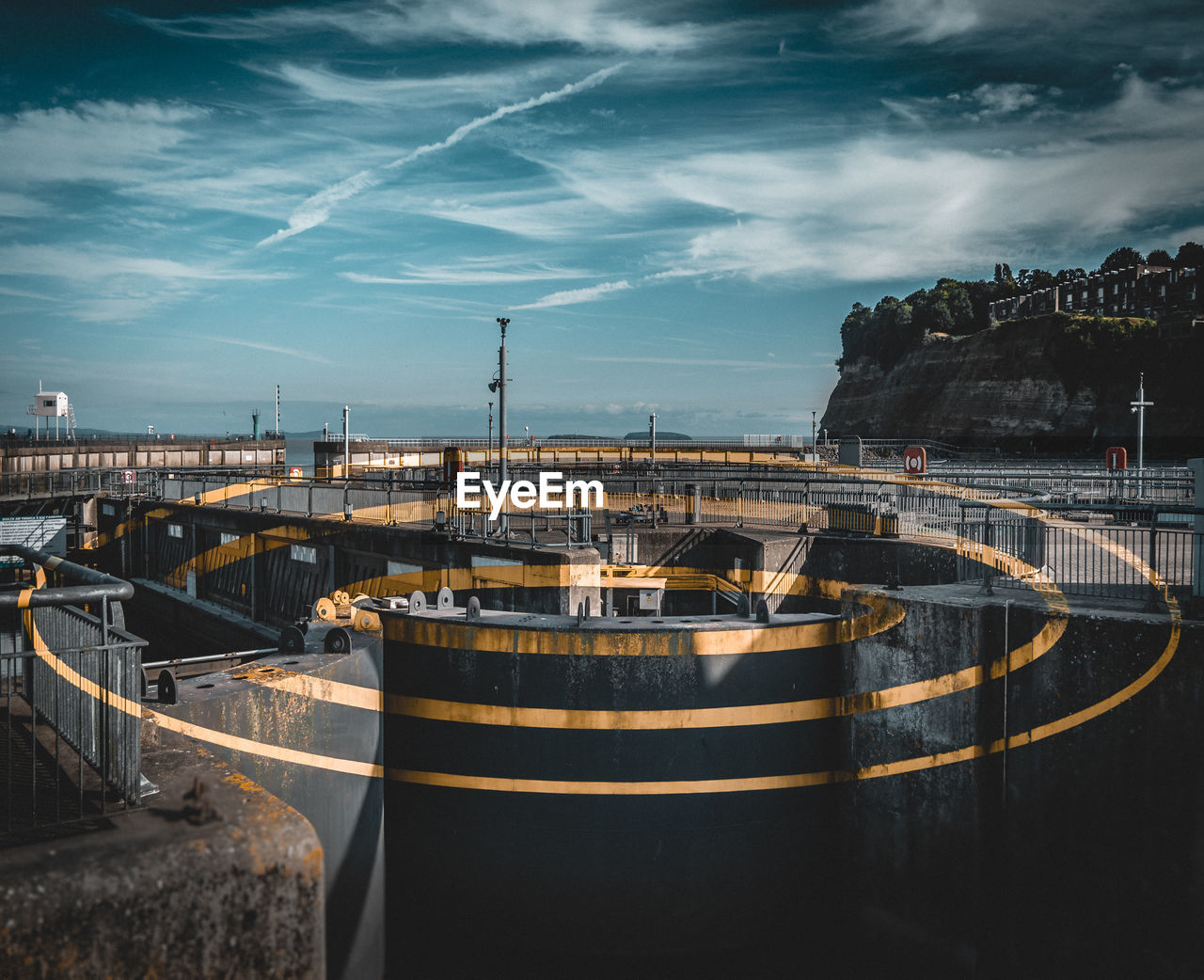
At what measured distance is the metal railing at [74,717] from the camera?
477 centimetres

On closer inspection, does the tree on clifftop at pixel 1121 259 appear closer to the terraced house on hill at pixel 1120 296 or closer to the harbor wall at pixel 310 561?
the terraced house on hill at pixel 1120 296

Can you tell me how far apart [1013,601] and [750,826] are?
168 inches

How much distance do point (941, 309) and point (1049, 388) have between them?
3523 centimetres

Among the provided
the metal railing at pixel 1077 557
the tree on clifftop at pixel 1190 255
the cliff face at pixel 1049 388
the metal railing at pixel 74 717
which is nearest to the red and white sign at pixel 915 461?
the metal railing at pixel 1077 557

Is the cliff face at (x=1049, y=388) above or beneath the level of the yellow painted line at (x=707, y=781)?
above

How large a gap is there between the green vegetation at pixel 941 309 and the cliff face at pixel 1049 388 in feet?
30.2

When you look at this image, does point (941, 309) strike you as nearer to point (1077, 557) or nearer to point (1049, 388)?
point (1049, 388)

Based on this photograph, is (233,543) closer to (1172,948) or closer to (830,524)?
(830,524)

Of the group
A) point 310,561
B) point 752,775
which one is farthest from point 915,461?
point 310,561

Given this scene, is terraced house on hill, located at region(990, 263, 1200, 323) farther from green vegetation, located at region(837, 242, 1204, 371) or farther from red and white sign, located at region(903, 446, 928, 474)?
red and white sign, located at region(903, 446, 928, 474)

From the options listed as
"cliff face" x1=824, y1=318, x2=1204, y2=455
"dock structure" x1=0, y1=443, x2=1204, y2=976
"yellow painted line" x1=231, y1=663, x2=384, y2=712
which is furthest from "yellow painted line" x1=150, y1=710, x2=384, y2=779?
"cliff face" x1=824, y1=318, x2=1204, y2=455

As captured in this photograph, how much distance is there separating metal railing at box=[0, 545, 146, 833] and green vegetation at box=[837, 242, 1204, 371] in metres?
122

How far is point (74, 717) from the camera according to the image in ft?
19.2

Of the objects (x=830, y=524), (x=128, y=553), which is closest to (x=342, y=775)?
(x=830, y=524)
